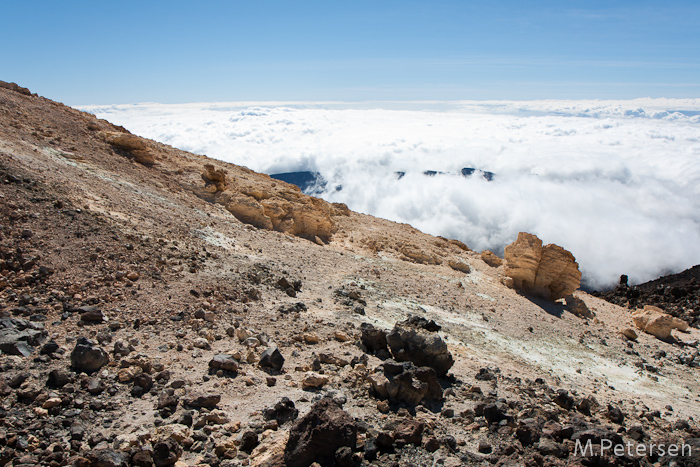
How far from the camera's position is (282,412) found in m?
6.23

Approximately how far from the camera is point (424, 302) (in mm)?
15258

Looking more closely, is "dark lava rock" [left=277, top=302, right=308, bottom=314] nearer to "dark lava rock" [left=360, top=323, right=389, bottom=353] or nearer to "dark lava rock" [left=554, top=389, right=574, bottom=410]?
"dark lava rock" [left=360, top=323, right=389, bottom=353]

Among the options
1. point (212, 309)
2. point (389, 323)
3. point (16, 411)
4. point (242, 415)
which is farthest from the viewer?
point (389, 323)

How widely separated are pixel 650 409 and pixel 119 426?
1124 centimetres

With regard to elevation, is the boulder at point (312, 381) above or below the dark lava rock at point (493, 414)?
above

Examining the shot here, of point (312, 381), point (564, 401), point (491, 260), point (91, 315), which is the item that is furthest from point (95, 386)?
point (491, 260)

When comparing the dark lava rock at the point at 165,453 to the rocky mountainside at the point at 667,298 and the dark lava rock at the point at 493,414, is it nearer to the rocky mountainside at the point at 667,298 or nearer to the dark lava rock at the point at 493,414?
the dark lava rock at the point at 493,414

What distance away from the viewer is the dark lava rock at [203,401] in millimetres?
6254

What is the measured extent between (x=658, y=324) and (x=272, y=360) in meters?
19.9

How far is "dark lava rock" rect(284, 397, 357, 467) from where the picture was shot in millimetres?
5246

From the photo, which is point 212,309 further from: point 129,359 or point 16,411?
point 16,411

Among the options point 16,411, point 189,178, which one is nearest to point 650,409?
point 16,411

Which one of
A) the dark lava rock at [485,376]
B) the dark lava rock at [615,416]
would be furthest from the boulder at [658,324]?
the dark lava rock at [485,376]

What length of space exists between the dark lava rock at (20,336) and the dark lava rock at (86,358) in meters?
0.82
